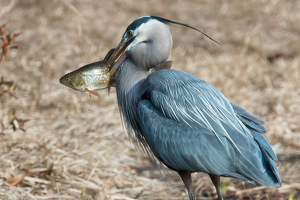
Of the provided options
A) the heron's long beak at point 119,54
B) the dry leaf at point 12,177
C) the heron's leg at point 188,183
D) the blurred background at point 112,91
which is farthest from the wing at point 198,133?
the dry leaf at point 12,177

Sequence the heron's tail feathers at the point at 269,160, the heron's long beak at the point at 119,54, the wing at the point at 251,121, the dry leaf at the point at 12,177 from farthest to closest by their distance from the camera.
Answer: the dry leaf at the point at 12,177 → the heron's long beak at the point at 119,54 → the wing at the point at 251,121 → the heron's tail feathers at the point at 269,160

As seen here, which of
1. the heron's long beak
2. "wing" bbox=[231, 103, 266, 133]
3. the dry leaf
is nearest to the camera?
"wing" bbox=[231, 103, 266, 133]

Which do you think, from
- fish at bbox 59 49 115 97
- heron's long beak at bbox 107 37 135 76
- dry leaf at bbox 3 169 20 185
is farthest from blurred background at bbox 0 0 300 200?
heron's long beak at bbox 107 37 135 76

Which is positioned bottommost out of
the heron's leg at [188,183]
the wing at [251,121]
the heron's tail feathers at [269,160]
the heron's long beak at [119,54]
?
the heron's leg at [188,183]

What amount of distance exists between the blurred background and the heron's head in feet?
2.80

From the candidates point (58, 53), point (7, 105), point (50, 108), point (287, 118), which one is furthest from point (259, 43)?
point (7, 105)

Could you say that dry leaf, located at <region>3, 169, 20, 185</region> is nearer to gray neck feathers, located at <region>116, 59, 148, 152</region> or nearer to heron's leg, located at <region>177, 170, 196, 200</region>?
gray neck feathers, located at <region>116, 59, 148, 152</region>

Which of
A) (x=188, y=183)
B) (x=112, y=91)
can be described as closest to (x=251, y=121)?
(x=188, y=183)

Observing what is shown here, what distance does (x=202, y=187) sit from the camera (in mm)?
3404

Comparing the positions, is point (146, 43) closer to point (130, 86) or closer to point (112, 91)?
point (130, 86)

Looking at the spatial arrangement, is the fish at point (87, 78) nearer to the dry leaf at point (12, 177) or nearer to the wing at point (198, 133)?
the wing at point (198, 133)

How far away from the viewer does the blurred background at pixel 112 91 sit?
329 centimetres

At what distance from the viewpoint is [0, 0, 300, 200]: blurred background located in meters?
3.29

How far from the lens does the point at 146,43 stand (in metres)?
2.73
